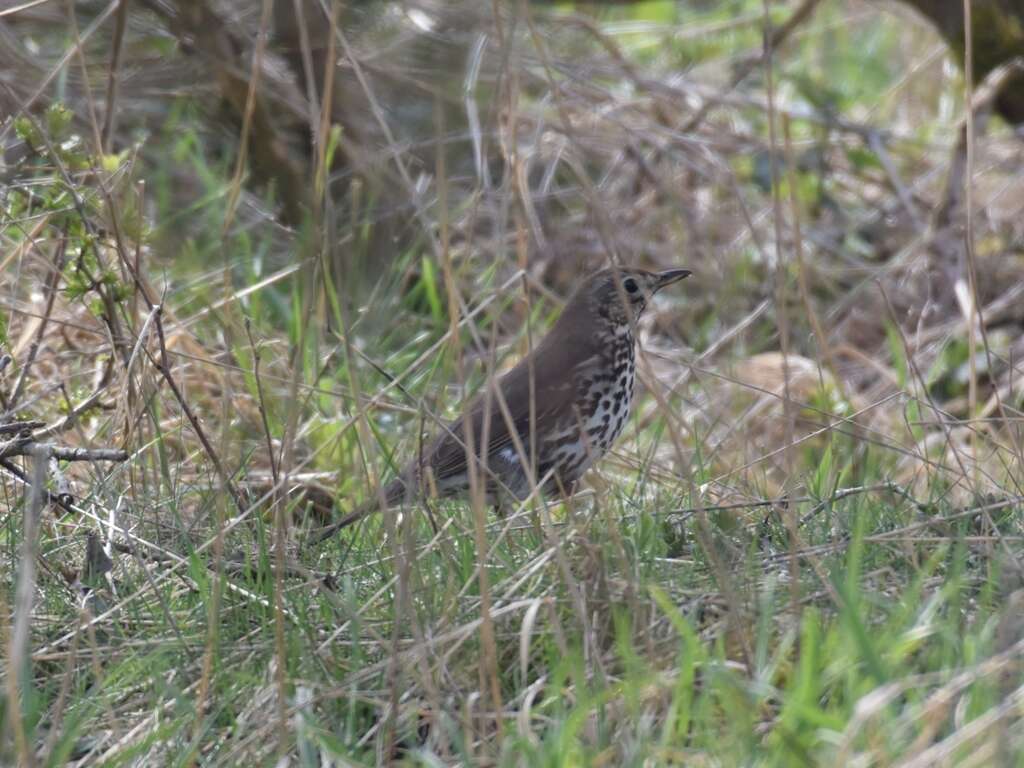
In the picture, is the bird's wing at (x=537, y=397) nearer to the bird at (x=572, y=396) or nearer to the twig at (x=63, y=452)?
the bird at (x=572, y=396)

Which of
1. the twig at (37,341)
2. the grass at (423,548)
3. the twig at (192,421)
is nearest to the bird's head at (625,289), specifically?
the grass at (423,548)

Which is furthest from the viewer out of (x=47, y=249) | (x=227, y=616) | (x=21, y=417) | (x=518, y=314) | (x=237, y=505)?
(x=518, y=314)

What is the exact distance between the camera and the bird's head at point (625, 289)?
14.3 feet

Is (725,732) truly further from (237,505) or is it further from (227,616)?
(237,505)

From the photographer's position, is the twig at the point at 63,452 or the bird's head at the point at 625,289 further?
the bird's head at the point at 625,289

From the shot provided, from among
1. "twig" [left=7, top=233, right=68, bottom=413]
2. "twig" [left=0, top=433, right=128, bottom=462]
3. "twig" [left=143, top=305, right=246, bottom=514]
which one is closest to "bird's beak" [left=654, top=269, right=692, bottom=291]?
"twig" [left=143, top=305, right=246, bottom=514]

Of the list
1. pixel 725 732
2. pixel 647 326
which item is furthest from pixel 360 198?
pixel 725 732

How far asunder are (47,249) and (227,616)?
2.40 m

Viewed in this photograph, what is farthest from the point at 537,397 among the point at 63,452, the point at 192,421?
the point at 63,452

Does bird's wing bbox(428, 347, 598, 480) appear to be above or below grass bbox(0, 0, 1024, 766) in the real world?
below

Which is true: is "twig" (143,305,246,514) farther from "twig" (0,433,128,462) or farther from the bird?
the bird

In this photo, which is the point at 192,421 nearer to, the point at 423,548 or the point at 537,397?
the point at 423,548

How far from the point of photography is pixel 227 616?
2824 millimetres

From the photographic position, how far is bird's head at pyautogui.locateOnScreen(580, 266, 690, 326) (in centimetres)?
436
